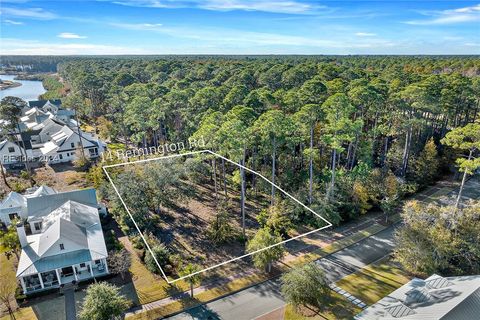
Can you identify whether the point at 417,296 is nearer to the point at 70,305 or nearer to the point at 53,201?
the point at 70,305

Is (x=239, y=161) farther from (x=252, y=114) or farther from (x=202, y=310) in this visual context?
(x=202, y=310)

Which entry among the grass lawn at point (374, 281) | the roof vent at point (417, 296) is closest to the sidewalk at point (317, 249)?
the grass lawn at point (374, 281)

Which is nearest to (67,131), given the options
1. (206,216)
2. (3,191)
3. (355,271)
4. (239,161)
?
(3,191)

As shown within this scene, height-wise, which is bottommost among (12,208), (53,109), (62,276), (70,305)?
(70,305)

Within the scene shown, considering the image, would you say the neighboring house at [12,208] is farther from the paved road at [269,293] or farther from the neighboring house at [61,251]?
the paved road at [269,293]

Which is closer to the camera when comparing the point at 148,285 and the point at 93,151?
the point at 148,285

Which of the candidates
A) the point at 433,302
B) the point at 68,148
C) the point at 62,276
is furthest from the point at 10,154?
the point at 433,302
